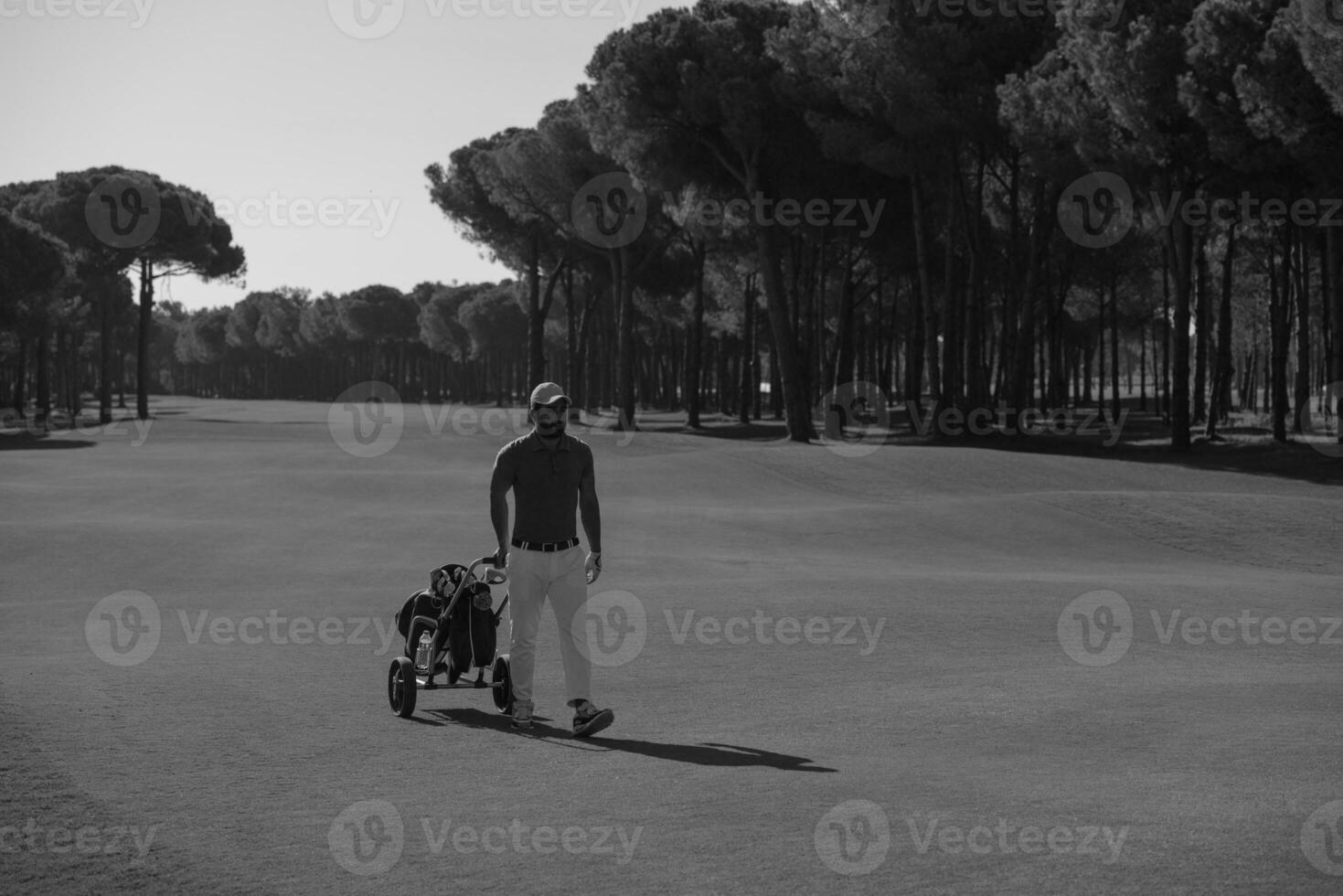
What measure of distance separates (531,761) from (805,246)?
59.1m

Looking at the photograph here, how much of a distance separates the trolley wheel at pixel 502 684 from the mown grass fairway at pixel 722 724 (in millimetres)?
134

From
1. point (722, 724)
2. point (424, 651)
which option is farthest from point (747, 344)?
point (722, 724)

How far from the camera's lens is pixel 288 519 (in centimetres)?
3238

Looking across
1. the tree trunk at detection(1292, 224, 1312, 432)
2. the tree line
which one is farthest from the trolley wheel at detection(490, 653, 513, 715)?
the tree trunk at detection(1292, 224, 1312, 432)

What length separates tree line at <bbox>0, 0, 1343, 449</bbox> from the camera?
41.6 metres

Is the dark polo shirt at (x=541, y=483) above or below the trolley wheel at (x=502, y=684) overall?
above

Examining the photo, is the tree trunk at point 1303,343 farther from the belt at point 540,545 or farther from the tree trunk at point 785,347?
the belt at point 540,545

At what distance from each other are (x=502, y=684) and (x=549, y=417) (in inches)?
94.7

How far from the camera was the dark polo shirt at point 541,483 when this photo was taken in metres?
10.3

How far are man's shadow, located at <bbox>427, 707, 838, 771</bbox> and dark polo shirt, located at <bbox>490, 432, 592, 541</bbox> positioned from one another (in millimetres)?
1413

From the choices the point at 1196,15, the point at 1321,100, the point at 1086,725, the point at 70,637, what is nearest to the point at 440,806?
the point at 1086,725

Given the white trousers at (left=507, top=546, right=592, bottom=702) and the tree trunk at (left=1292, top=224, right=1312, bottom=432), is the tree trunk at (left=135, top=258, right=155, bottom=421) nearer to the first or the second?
the tree trunk at (left=1292, top=224, right=1312, bottom=432)

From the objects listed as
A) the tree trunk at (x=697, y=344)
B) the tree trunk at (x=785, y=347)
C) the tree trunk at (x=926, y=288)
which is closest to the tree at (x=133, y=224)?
the tree trunk at (x=697, y=344)

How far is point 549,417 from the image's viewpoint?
10.3 metres
